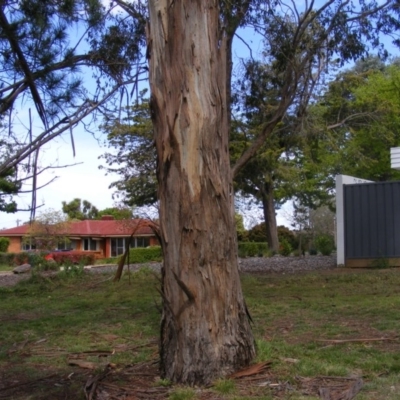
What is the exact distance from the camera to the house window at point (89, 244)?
51497mm

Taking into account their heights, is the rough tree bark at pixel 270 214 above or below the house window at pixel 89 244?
above

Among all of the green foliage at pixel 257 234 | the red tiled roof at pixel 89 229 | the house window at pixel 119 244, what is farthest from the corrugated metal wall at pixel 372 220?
the house window at pixel 119 244

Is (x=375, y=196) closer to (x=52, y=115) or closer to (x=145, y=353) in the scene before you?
(x=52, y=115)

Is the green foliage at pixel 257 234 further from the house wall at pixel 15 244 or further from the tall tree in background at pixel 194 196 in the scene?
the tall tree in background at pixel 194 196

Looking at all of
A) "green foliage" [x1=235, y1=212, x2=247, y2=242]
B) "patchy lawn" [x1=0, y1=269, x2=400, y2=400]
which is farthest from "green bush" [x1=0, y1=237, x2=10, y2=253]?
"patchy lawn" [x1=0, y1=269, x2=400, y2=400]

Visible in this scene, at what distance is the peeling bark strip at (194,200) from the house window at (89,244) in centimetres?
4613

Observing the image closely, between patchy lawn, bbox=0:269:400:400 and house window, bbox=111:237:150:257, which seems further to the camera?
house window, bbox=111:237:150:257

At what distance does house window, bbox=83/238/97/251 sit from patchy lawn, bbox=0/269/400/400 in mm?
38566

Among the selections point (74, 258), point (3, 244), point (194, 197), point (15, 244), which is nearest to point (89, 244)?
point (15, 244)

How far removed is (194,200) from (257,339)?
7.15 ft

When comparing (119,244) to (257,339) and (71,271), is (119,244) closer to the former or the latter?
(71,271)

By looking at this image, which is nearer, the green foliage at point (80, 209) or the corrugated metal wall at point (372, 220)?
the corrugated metal wall at point (372, 220)

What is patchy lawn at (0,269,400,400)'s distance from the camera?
216 inches

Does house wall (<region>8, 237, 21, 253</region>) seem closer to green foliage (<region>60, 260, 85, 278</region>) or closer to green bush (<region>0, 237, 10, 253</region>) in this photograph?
green bush (<region>0, 237, 10, 253</region>)
